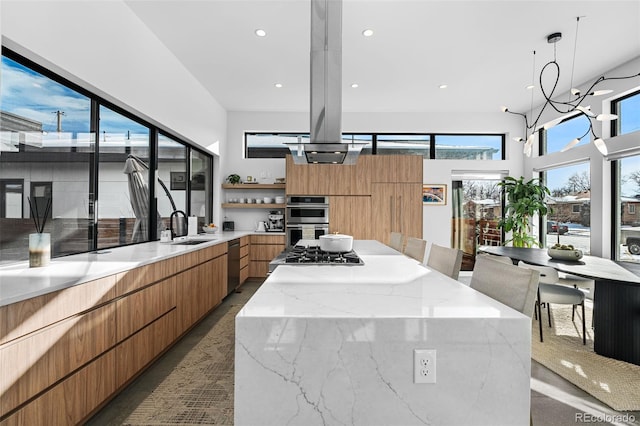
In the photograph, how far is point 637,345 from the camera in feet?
7.71

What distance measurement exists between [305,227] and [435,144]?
290 cm

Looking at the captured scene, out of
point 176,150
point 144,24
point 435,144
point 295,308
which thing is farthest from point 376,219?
point 295,308

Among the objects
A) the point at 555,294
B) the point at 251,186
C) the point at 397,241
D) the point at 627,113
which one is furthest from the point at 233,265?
the point at 627,113

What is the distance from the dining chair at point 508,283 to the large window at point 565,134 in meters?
4.25

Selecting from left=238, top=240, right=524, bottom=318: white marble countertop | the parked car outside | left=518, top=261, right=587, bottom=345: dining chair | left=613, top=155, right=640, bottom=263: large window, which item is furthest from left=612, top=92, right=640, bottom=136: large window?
left=238, top=240, right=524, bottom=318: white marble countertop

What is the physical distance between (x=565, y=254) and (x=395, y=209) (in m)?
2.47

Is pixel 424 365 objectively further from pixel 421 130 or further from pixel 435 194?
pixel 421 130

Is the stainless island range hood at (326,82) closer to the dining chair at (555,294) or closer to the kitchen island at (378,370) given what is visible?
the kitchen island at (378,370)

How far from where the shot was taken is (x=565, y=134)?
4.87m

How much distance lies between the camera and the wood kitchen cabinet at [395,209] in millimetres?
5168

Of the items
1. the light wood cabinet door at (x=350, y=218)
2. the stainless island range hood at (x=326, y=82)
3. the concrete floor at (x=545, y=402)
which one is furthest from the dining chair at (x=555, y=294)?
the light wood cabinet door at (x=350, y=218)

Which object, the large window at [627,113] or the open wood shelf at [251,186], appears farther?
the open wood shelf at [251,186]

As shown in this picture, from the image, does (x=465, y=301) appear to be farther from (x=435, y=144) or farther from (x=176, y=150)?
(x=435, y=144)

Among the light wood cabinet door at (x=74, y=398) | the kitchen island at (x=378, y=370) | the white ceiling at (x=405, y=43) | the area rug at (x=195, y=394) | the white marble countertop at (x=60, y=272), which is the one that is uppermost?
the white ceiling at (x=405, y=43)
